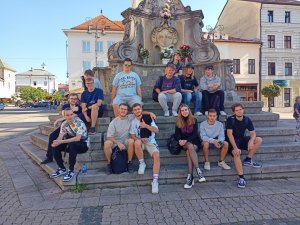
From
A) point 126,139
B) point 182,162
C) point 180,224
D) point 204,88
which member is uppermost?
point 204,88

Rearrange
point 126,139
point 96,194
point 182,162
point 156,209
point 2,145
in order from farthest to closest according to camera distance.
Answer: point 2,145 < point 182,162 < point 126,139 < point 96,194 < point 156,209

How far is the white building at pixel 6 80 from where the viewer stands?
80.2 metres

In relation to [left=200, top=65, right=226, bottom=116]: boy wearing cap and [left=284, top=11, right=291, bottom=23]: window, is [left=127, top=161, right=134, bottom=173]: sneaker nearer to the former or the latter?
[left=200, top=65, right=226, bottom=116]: boy wearing cap

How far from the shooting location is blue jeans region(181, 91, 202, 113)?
22.6ft

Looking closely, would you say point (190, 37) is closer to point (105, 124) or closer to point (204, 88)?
point (204, 88)

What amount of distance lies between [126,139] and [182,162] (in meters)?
1.30

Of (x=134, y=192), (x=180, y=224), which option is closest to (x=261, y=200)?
(x=180, y=224)

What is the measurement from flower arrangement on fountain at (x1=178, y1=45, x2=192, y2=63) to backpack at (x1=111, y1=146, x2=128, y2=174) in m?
5.19

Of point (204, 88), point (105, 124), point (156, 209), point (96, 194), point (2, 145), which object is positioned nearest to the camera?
point (156, 209)

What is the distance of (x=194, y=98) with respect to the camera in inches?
278

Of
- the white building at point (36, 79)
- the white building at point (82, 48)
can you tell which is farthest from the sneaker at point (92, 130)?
the white building at point (36, 79)

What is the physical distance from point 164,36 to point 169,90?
4.11 metres

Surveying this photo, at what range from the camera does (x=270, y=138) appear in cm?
652

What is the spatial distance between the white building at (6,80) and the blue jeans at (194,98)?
83.1 m
